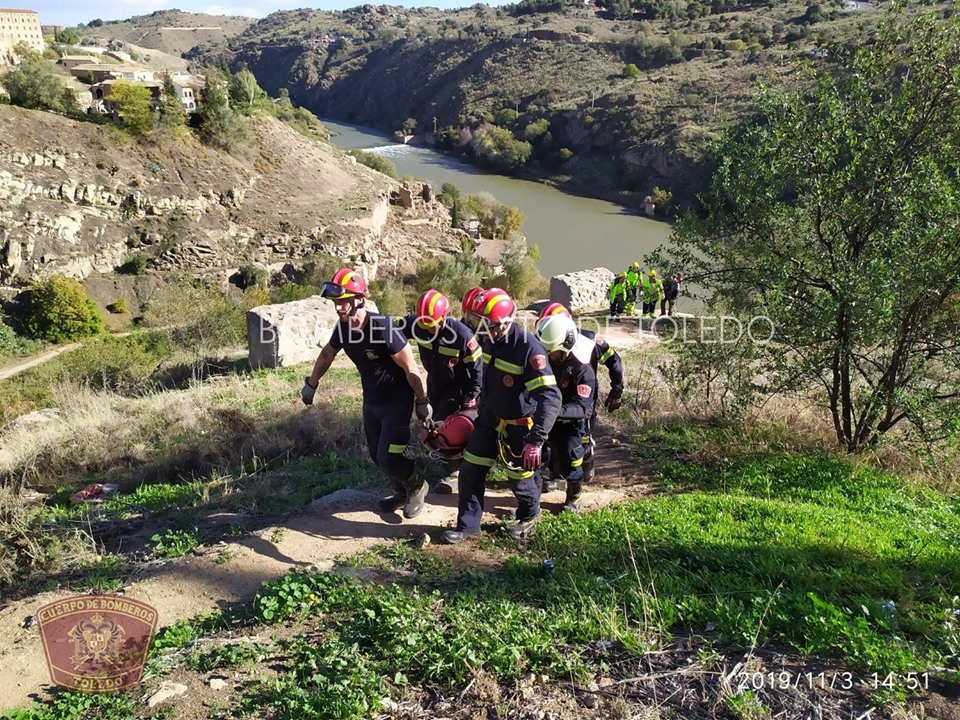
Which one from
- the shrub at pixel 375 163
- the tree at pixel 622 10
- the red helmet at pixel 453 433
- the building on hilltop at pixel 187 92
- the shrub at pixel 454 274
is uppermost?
the tree at pixel 622 10

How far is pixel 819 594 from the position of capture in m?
3.77

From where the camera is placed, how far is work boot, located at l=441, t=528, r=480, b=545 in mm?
4992

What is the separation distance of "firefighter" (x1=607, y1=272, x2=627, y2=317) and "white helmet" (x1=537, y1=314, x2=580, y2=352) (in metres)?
11.7

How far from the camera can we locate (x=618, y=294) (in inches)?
659

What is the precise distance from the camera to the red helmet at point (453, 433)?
5.54m

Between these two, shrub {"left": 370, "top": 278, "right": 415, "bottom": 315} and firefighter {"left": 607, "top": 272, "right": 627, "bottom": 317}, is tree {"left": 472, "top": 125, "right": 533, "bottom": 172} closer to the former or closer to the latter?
shrub {"left": 370, "top": 278, "right": 415, "bottom": 315}

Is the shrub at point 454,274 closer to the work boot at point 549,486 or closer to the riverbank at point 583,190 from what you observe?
the work boot at point 549,486

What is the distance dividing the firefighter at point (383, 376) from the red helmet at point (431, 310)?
231mm

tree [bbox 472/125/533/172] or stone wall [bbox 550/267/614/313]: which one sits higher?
tree [bbox 472/125/533/172]

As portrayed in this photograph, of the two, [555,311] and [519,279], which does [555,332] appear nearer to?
[555,311]

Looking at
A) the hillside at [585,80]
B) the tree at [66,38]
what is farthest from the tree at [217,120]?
the tree at [66,38]

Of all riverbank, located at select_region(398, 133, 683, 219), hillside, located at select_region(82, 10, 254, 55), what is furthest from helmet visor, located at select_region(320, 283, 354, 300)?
hillside, located at select_region(82, 10, 254, 55)

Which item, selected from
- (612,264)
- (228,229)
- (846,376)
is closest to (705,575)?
(846,376)

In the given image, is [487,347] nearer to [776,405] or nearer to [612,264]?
[776,405]
